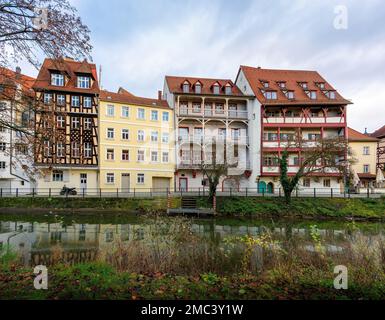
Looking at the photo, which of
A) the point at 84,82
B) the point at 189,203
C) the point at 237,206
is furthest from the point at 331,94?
the point at 84,82

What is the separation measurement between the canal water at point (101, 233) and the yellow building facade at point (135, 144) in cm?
1010

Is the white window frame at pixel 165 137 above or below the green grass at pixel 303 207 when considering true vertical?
above

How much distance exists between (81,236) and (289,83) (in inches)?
1323

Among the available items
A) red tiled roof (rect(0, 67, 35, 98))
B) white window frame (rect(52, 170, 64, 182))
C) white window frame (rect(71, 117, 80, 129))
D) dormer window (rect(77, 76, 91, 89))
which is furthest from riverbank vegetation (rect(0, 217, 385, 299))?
dormer window (rect(77, 76, 91, 89))

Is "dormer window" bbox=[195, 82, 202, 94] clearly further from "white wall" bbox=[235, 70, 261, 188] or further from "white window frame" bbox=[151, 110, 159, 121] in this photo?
"white wall" bbox=[235, 70, 261, 188]

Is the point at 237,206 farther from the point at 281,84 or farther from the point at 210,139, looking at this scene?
the point at 281,84

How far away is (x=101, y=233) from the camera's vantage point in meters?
13.7

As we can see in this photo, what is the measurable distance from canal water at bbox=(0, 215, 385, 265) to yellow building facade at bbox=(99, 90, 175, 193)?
10099mm

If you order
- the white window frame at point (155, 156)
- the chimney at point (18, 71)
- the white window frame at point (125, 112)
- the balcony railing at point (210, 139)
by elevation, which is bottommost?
the white window frame at point (155, 156)

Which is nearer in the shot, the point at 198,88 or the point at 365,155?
the point at 198,88

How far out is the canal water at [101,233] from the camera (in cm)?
895

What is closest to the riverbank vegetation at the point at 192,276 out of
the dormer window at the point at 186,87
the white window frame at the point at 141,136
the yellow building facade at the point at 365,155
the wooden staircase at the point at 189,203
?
the wooden staircase at the point at 189,203

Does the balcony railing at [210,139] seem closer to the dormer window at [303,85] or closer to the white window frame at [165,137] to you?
the white window frame at [165,137]

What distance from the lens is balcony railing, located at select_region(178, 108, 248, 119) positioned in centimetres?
3172
